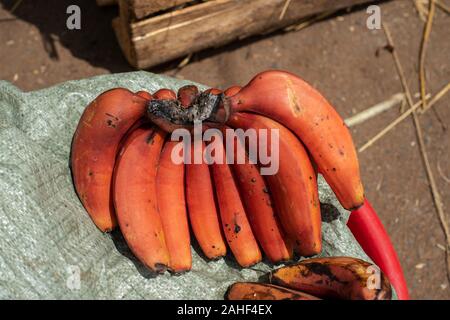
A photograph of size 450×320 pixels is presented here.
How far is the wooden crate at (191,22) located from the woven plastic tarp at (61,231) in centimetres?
48

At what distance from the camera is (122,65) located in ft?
8.99

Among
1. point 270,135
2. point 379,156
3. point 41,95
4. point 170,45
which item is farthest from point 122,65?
point 270,135

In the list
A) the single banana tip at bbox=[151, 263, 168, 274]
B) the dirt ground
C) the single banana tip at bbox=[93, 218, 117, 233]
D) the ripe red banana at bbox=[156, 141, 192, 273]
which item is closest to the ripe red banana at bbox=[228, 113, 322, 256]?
the ripe red banana at bbox=[156, 141, 192, 273]

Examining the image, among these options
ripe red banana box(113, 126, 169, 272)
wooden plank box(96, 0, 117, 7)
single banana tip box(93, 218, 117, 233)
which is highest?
wooden plank box(96, 0, 117, 7)

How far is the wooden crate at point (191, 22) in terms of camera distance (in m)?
2.30

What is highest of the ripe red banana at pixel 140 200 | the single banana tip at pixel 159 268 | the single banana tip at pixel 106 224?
the ripe red banana at pixel 140 200

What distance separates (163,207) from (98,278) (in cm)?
27

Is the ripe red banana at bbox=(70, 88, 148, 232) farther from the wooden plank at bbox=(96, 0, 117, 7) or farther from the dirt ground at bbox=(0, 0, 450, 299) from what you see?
the wooden plank at bbox=(96, 0, 117, 7)

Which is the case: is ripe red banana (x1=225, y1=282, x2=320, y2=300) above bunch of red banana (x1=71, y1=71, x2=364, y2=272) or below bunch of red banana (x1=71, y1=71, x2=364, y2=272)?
below

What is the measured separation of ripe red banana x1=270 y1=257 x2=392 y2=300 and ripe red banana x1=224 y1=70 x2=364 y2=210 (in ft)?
0.66

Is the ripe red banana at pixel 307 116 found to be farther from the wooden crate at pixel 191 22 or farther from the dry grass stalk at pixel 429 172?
the dry grass stalk at pixel 429 172

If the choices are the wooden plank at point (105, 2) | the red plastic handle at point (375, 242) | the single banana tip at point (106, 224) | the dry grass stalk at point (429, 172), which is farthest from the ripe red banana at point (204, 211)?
the wooden plank at point (105, 2)

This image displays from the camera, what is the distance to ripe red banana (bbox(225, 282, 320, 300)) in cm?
150
